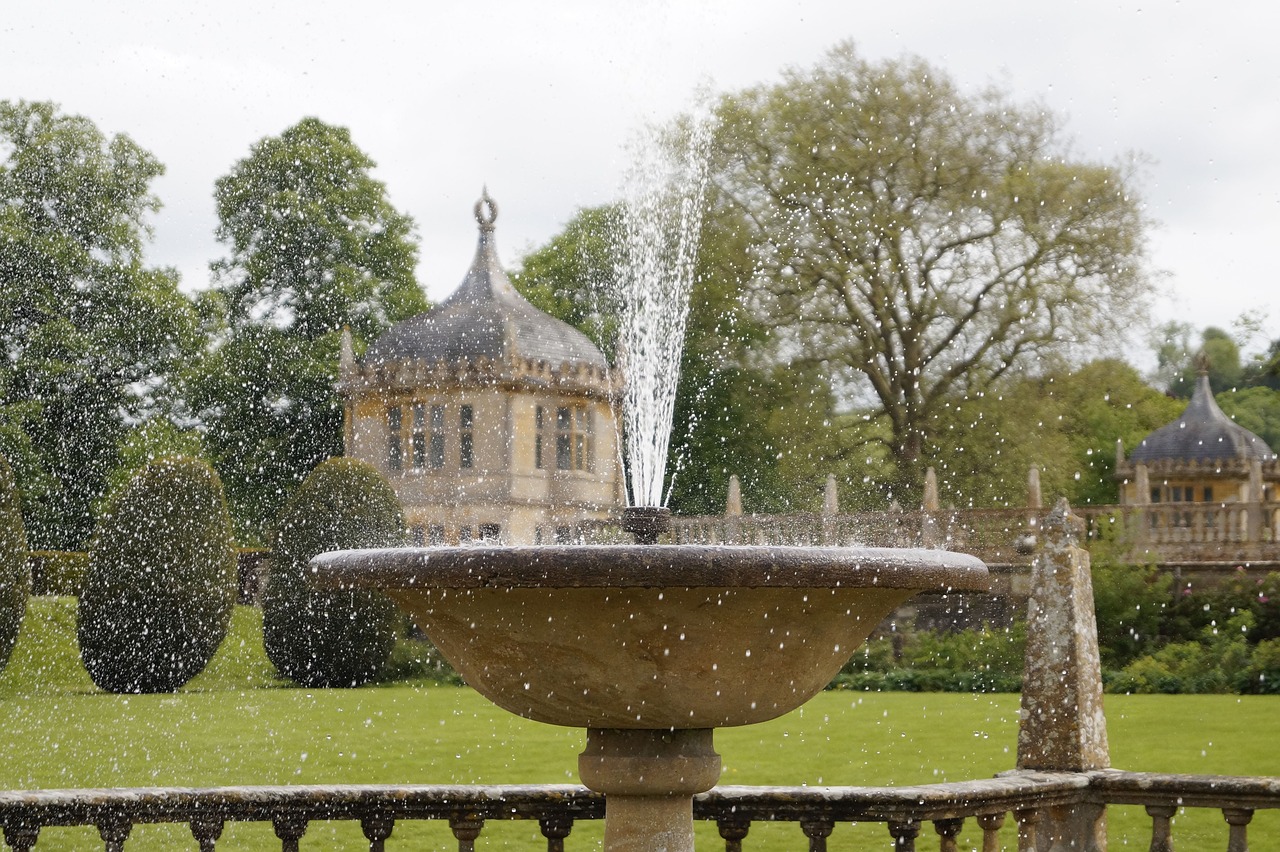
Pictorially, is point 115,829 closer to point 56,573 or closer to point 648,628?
point 648,628

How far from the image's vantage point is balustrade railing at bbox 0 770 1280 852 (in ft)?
15.4

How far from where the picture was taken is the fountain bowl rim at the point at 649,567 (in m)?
3.30

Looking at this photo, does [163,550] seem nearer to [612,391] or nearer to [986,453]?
[612,391]

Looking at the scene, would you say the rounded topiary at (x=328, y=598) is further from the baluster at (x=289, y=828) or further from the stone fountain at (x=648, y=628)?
the stone fountain at (x=648, y=628)

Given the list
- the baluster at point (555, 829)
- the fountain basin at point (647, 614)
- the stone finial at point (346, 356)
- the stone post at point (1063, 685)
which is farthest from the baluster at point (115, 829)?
the stone finial at point (346, 356)

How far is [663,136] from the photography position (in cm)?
2789

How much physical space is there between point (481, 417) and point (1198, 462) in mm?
14883

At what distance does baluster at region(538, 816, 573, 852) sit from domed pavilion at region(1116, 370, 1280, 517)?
2696 centimetres

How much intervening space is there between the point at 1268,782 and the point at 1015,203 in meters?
22.1

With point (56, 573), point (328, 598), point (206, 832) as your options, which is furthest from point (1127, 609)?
point (56, 573)

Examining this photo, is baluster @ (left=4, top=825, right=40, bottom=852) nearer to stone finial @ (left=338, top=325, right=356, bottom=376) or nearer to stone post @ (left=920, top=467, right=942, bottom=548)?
stone post @ (left=920, top=467, right=942, bottom=548)

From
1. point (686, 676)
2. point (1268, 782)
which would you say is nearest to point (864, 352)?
point (1268, 782)

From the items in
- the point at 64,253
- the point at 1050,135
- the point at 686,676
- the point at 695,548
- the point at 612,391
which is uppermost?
the point at 1050,135

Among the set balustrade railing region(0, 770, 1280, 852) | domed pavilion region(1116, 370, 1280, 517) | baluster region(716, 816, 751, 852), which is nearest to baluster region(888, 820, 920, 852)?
balustrade railing region(0, 770, 1280, 852)
